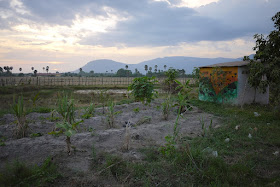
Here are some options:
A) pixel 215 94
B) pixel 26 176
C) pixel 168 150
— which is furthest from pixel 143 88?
pixel 26 176

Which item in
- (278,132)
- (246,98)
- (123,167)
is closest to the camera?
(123,167)

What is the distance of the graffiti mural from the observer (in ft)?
28.8

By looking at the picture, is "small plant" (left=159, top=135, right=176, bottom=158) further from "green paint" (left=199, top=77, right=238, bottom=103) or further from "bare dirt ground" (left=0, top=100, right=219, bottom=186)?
"green paint" (left=199, top=77, right=238, bottom=103)

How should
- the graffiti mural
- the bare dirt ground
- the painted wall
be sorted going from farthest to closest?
the graffiti mural, the painted wall, the bare dirt ground

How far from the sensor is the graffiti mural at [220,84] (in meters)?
8.79

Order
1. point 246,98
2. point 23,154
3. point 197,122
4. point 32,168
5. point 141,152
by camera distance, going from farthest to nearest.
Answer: point 246,98
point 197,122
point 141,152
point 23,154
point 32,168

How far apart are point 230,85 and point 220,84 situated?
0.44 metres

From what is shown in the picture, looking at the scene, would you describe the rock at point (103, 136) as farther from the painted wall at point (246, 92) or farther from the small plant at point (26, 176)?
the painted wall at point (246, 92)

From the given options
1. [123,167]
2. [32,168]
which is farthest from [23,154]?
[123,167]

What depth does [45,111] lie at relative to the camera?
666 cm

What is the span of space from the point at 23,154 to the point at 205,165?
288cm

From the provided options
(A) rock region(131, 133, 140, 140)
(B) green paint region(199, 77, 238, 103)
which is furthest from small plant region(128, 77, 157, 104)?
(B) green paint region(199, 77, 238, 103)

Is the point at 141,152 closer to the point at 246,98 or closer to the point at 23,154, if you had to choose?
the point at 23,154

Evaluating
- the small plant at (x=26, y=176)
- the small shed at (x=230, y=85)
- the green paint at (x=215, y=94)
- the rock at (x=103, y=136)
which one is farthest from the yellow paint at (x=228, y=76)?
the small plant at (x=26, y=176)
